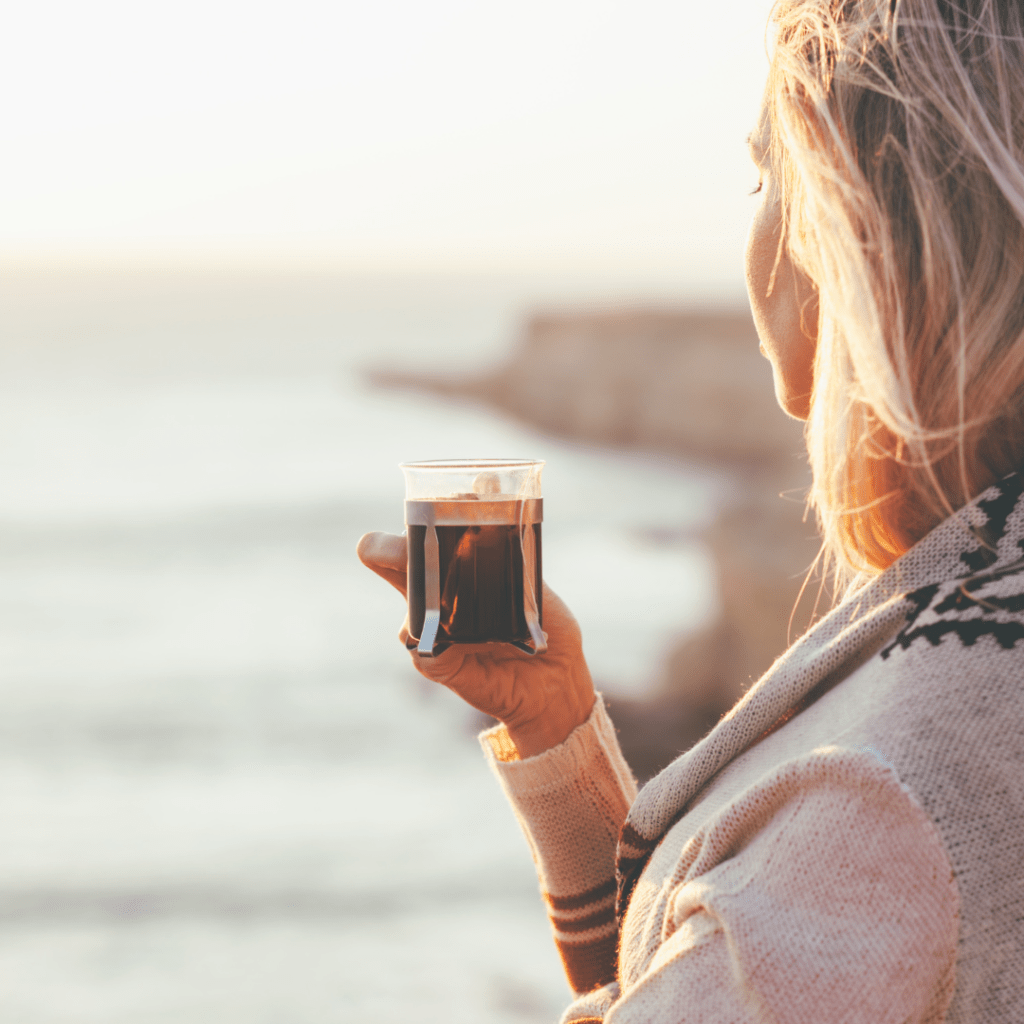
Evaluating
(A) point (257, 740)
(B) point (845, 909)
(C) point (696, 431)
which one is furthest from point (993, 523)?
(C) point (696, 431)

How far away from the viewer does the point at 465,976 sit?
4301 millimetres

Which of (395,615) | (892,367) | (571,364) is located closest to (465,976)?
(892,367)

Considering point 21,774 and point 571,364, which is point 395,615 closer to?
point 21,774

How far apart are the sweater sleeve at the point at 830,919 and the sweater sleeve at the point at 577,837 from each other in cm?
71

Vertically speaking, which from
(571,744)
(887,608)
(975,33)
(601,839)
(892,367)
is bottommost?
(601,839)

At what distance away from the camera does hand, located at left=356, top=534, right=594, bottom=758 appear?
1626 mm

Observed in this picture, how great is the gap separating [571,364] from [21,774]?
28617mm

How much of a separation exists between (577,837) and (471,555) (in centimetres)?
48

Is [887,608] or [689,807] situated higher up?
[887,608]

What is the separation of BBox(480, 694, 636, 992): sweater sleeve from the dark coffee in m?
0.25

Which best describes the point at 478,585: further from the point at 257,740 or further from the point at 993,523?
the point at 257,740

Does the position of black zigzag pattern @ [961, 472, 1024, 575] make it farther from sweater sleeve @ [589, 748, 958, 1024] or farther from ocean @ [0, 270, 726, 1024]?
ocean @ [0, 270, 726, 1024]

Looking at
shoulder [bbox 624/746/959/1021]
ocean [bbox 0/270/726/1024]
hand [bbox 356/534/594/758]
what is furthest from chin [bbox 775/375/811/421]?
ocean [bbox 0/270/726/1024]

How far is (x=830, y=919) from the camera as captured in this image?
0.87m
